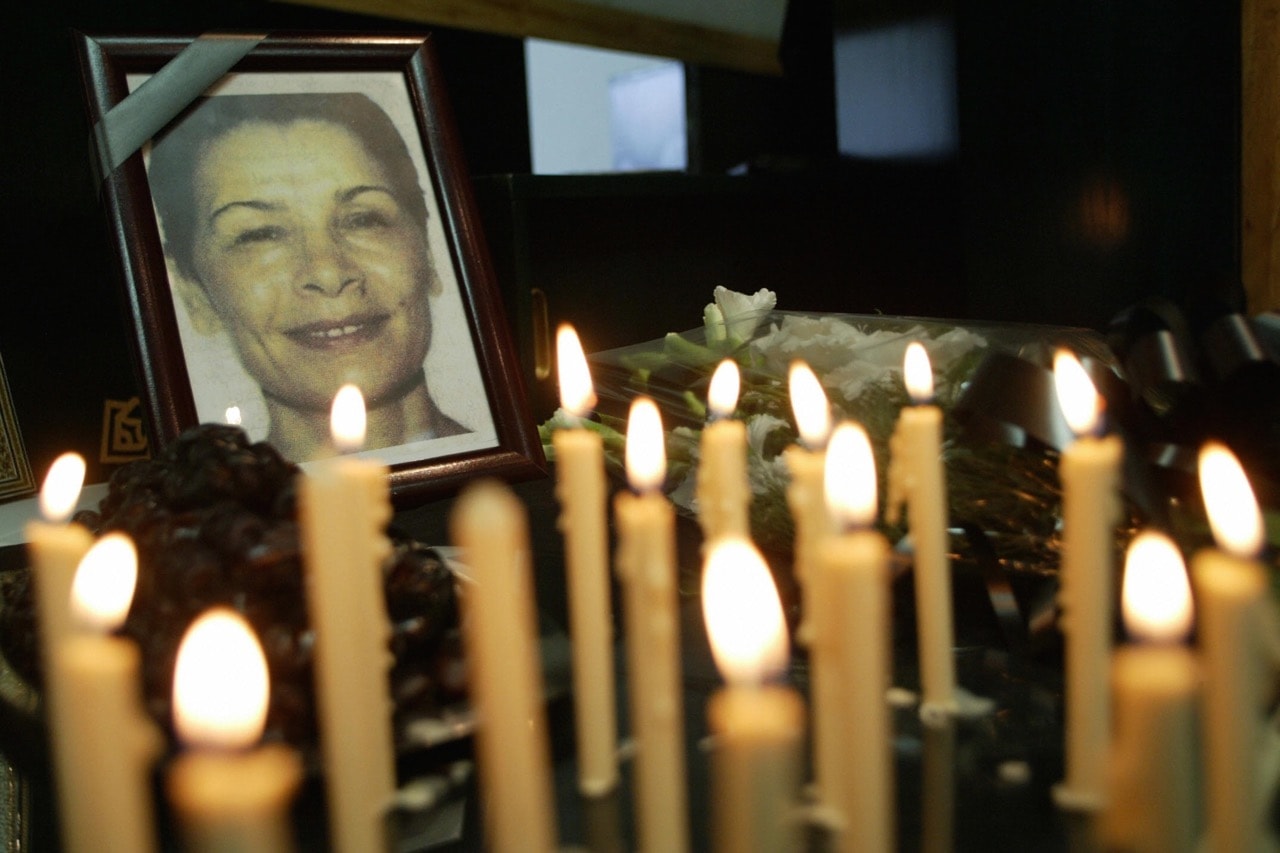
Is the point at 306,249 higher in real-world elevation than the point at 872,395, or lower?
higher

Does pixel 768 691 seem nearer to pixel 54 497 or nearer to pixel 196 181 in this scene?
pixel 54 497

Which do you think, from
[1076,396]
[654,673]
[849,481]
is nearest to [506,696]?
[654,673]

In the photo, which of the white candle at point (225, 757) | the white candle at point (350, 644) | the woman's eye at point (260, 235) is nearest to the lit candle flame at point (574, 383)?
the white candle at point (350, 644)

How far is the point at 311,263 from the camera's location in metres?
0.84

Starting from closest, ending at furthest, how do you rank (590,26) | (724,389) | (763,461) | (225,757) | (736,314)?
(225,757) → (724,389) → (763,461) → (736,314) → (590,26)

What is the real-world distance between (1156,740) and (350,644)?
0.24 meters

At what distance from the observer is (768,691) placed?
28 cm

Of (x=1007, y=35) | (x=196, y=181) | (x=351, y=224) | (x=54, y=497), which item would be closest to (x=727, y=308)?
(x=351, y=224)

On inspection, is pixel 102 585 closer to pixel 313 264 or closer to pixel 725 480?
pixel 725 480

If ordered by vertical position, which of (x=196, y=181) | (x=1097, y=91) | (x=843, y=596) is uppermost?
(x=1097, y=91)

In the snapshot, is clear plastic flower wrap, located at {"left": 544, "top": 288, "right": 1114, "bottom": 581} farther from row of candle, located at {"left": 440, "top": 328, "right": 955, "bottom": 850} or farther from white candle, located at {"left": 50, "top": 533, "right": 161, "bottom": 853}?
white candle, located at {"left": 50, "top": 533, "right": 161, "bottom": 853}

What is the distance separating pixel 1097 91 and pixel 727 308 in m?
0.70

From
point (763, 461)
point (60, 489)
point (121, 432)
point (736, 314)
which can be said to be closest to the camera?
point (60, 489)

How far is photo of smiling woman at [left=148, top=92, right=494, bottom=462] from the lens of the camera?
2.63ft
